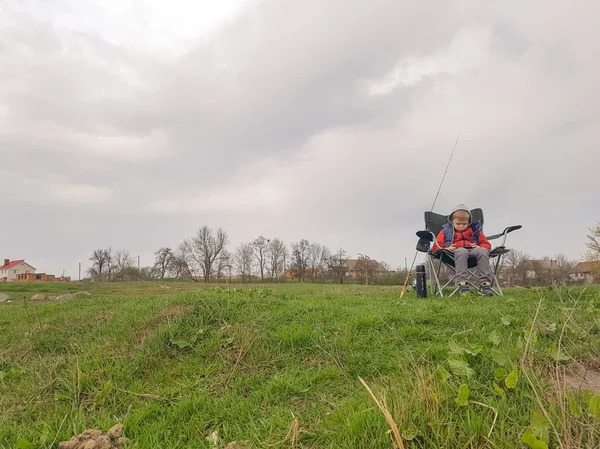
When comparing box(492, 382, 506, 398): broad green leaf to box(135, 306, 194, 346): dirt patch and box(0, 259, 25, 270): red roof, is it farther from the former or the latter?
box(0, 259, 25, 270): red roof

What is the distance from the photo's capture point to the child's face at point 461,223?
6.65m

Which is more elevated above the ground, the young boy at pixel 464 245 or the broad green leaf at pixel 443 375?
the young boy at pixel 464 245

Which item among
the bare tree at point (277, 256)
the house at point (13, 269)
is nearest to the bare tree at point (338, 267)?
the bare tree at point (277, 256)

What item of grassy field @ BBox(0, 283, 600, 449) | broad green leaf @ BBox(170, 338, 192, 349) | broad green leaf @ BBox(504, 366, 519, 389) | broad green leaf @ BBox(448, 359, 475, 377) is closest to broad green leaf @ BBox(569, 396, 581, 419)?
grassy field @ BBox(0, 283, 600, 449)

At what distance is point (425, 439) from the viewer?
155 centimetres

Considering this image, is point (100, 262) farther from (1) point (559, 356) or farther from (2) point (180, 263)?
(1) point (559, 356)

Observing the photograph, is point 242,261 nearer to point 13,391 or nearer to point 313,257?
point 313,257

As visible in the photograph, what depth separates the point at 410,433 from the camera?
158 cm

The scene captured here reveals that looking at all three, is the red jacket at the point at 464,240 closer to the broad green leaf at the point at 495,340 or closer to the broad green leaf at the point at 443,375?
the broad green leaf at the point at 495,340

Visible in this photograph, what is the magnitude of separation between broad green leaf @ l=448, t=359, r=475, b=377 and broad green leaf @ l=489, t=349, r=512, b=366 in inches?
6.3

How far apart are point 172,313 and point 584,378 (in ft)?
10.9

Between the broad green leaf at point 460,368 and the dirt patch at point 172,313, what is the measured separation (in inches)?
101

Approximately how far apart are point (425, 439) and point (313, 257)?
5576 cm

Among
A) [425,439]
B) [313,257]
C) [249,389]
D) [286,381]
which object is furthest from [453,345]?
[313,257]
